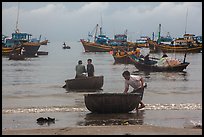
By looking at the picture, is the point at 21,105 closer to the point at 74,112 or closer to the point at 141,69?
the point at 74,112

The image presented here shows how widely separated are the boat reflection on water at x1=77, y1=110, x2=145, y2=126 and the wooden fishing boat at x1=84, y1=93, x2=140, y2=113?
0.14 metres

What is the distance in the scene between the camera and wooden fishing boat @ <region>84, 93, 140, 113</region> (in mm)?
11281

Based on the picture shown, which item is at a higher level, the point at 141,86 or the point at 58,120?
the point at 141,86

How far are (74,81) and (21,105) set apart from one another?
430cm

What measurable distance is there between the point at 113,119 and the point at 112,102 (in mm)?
653

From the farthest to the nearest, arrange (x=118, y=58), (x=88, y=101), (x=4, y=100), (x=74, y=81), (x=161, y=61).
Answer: (x=118, y=58), (x=161, y=61), (x=74, y=81), (x=4, y=100), (x=88, y=101)

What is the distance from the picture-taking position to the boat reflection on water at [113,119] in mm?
10391

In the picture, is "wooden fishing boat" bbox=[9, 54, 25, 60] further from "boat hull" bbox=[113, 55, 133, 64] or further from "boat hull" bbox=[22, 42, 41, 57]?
"boat hull" bbox=[113, 55, 133, 64]

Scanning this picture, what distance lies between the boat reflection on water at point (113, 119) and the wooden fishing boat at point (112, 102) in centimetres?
14

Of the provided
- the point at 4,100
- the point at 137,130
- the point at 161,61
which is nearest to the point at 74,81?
the point at 4,100

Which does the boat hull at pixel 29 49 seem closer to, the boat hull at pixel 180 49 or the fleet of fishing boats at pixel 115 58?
the fleet of fishing boats at pixel 115 58

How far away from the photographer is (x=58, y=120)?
1112cm

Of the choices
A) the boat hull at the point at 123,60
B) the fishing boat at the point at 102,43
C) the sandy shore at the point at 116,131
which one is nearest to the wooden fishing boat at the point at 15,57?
the boat hull at the point at 123,60

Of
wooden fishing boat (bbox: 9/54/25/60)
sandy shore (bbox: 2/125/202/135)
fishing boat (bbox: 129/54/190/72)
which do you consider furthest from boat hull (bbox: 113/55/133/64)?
sandy shore (bbox: 2/125/202/135)
